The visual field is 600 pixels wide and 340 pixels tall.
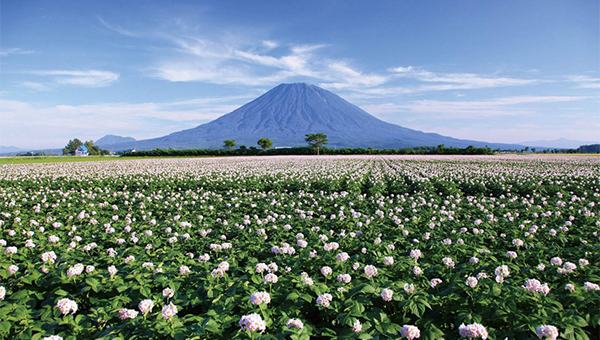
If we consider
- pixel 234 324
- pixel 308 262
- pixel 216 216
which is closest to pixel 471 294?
pixel 308 262

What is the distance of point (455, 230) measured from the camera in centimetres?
608

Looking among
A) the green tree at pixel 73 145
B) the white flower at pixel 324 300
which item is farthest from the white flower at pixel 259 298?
the green tree at pixel 73 145

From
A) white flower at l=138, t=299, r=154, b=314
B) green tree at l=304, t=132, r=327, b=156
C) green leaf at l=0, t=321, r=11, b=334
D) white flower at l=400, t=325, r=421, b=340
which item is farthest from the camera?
green tree at l=304, t=132, r=327, b=156

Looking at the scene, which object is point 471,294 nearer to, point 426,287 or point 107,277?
point 426,287

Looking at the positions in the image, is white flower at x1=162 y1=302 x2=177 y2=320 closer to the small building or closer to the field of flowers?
the field of flowers

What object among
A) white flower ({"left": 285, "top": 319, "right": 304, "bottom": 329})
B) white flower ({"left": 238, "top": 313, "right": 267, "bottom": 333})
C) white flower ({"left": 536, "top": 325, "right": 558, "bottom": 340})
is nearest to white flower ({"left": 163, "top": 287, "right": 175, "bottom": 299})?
white flower ({"left": 238, "top": 313, "right": 267, "bottom": 333})

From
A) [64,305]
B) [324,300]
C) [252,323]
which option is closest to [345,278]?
[324,300]

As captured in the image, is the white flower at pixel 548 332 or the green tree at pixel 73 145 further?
the green tree at pixel 73 145

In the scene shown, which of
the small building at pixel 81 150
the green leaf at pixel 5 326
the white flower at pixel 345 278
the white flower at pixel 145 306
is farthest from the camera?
the small building at pixel 81 150

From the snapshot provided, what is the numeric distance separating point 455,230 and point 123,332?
6.01 meters

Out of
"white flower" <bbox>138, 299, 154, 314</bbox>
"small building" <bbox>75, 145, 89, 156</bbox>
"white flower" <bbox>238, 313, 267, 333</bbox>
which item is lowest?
"white flower" <bbox>138, 299, 154, 314</bbox>

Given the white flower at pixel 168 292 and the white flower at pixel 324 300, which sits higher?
the white flower at pixel 324 300

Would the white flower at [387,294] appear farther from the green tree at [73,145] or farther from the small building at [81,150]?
the green tree at [73,145]

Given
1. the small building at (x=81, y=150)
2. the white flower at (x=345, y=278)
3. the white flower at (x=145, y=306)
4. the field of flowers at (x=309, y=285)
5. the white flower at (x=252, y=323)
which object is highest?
the small building at (x=81, y=150)
